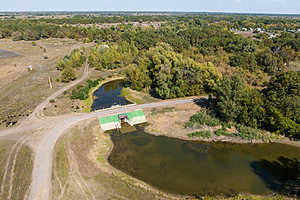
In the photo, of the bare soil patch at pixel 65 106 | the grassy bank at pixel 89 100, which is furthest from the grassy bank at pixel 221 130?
the bare soil patch at pixel 65 106

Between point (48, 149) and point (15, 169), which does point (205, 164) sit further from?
point (15, 169)

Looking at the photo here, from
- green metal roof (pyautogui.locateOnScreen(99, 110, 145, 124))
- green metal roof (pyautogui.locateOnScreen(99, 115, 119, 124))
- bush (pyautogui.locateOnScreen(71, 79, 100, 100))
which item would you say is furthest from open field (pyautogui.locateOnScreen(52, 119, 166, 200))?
bush (pyautogui.locateOnScreen(71, 79, 100, 100))

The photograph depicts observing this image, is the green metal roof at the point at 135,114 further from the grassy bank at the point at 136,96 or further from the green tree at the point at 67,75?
the green tree at the point at 67,75

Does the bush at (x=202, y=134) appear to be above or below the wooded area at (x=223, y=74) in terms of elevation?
below

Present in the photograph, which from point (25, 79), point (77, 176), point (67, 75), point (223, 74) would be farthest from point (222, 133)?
point (25, 79)

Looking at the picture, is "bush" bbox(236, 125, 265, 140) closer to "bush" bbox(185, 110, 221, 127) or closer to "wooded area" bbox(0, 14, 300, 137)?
"wooded area" bbox(0, 14, 300, 137)

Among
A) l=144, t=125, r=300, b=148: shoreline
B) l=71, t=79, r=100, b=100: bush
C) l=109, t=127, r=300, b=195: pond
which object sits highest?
l=71, t=79, r=100, b=100: bush
